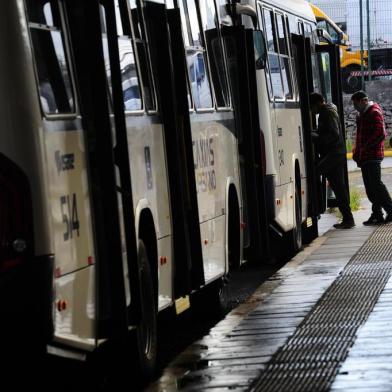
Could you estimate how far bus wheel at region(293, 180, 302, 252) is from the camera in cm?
1700

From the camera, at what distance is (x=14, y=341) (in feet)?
21.6

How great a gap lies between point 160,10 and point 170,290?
1.95 m

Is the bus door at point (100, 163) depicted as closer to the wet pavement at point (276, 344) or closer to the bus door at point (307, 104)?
the wet pavement at point (276, 344)

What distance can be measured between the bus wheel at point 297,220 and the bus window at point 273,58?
1.43 metres

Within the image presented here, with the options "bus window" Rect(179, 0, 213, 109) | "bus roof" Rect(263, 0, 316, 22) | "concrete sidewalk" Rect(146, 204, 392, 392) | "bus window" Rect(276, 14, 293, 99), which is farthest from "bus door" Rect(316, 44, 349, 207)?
"bus window" Rect(179, 0, 213, 109)

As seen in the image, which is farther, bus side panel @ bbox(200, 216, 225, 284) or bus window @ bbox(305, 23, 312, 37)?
bus window @ bbox(305, 23, 312, 37)

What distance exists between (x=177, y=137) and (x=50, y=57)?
105 inches

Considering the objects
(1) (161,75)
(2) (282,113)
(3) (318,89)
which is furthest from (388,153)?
(1) (161,75)

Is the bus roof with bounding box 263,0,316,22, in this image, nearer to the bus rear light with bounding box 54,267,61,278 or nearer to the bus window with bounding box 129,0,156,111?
the bus window with bounding box 129,0,156,111

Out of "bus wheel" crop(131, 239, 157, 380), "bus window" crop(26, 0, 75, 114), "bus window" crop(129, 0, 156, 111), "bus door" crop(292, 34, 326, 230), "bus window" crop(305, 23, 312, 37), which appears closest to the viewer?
"bus window" crop(26, 0, 75, 114)

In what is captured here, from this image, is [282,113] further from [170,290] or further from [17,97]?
[17,97]

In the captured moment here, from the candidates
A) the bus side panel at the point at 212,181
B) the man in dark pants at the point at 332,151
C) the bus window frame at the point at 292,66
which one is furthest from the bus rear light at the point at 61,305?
the man in dark pants at the point at 332,151

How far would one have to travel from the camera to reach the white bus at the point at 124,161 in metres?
6.64

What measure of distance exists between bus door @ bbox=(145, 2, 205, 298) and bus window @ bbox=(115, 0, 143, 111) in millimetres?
547
